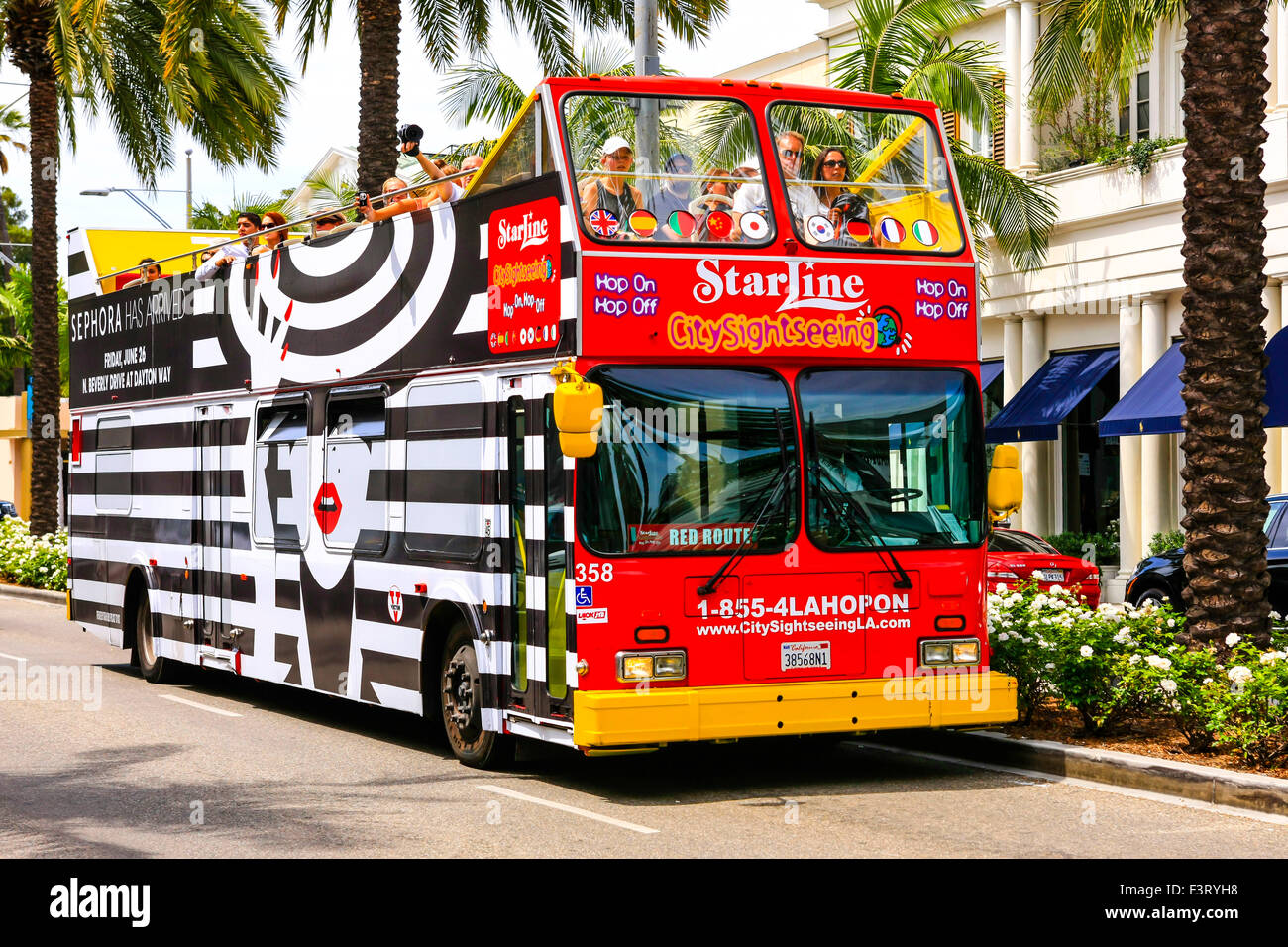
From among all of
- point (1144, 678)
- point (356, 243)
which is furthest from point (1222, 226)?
point (356, 243)

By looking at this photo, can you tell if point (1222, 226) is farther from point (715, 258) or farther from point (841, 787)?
point (841, 787)

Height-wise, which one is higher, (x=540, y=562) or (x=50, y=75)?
(x=50, y=75)

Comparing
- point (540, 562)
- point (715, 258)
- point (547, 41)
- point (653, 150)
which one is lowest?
point (540, 562)

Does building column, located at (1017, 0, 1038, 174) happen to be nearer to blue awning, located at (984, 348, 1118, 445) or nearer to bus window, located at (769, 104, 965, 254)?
blue awning, located at (984, 348, 1118, 445)

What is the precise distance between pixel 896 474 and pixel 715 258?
1720mm

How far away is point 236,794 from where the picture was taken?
409 inches

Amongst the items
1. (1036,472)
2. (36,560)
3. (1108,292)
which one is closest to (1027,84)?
(1108,292)

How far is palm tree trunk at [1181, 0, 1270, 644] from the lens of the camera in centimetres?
1208

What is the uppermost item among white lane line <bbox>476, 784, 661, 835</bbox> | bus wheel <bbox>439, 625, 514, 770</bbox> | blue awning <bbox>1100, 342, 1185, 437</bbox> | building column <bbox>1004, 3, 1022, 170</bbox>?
building column <bbox>1004, 3, 1022, 170</bbox>

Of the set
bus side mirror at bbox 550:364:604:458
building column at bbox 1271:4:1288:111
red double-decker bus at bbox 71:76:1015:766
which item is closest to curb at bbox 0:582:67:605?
red double-decker bus at bbox 71:76:1015:766

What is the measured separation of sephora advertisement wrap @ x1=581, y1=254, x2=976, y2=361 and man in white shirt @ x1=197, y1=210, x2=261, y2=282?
5.83 metres

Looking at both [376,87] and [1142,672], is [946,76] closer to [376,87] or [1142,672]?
[376,87]

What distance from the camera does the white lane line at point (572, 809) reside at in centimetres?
919

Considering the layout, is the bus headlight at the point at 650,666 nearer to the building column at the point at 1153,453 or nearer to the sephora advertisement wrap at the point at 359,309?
the sephora advertisement wrap at the point at 359,309
